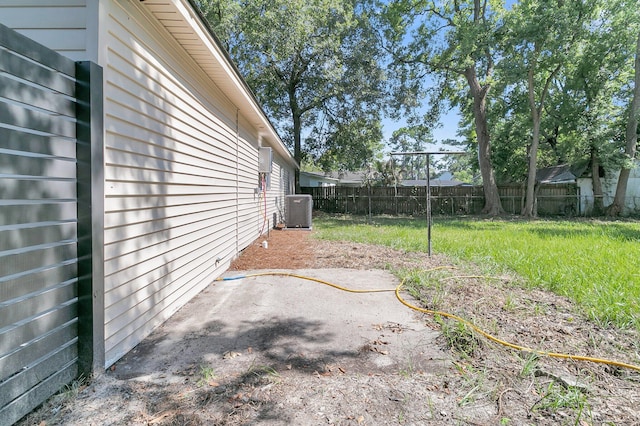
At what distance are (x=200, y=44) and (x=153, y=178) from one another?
142 centimetres

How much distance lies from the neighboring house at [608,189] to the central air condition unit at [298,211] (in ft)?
42.7

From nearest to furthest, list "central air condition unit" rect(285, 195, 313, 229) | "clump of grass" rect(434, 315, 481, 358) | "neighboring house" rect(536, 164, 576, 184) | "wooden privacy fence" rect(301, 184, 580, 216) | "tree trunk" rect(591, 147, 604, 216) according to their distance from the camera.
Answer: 1. "clump of grass" rect(434, 315, 481, 358)
2. "central air condition unit" rect(285, 195, 313, 229)
3. "tree trunk" rect(591, 147, 604, 216)
4. "wooden privacy fence" rect(301, 184, 580, 216)
5. "neighboring house" rect(536, 164, 576, 184)

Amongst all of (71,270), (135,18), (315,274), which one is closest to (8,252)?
(71,270)

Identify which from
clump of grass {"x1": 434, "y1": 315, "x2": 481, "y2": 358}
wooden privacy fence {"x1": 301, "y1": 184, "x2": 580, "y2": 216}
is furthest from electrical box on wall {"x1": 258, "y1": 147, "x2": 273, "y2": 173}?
wooden privacy fence {"x1": 301, "y1": 184, "x2": 580, "y2": 216}

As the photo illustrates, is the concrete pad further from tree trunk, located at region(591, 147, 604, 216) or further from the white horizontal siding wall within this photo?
tree trunk, located at region(591, 147, 604, 216)

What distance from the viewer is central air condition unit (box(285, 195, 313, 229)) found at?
30.6 feet

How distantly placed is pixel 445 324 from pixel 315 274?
2.05 m

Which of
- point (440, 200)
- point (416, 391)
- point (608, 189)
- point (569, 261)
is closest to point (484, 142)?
point (440, 200)

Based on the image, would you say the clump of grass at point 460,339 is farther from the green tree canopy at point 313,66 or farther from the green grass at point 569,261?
the green tree canopy at point 313,66

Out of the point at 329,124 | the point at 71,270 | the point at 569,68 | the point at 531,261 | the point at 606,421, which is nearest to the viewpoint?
the point at 606,421

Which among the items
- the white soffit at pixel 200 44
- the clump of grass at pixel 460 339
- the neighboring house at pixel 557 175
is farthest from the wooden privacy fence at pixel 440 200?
the clump of grass at pixel 460 339

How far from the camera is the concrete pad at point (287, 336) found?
6.81 ft

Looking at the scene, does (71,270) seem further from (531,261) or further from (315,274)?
(531,261)

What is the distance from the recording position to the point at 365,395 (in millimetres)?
1765
